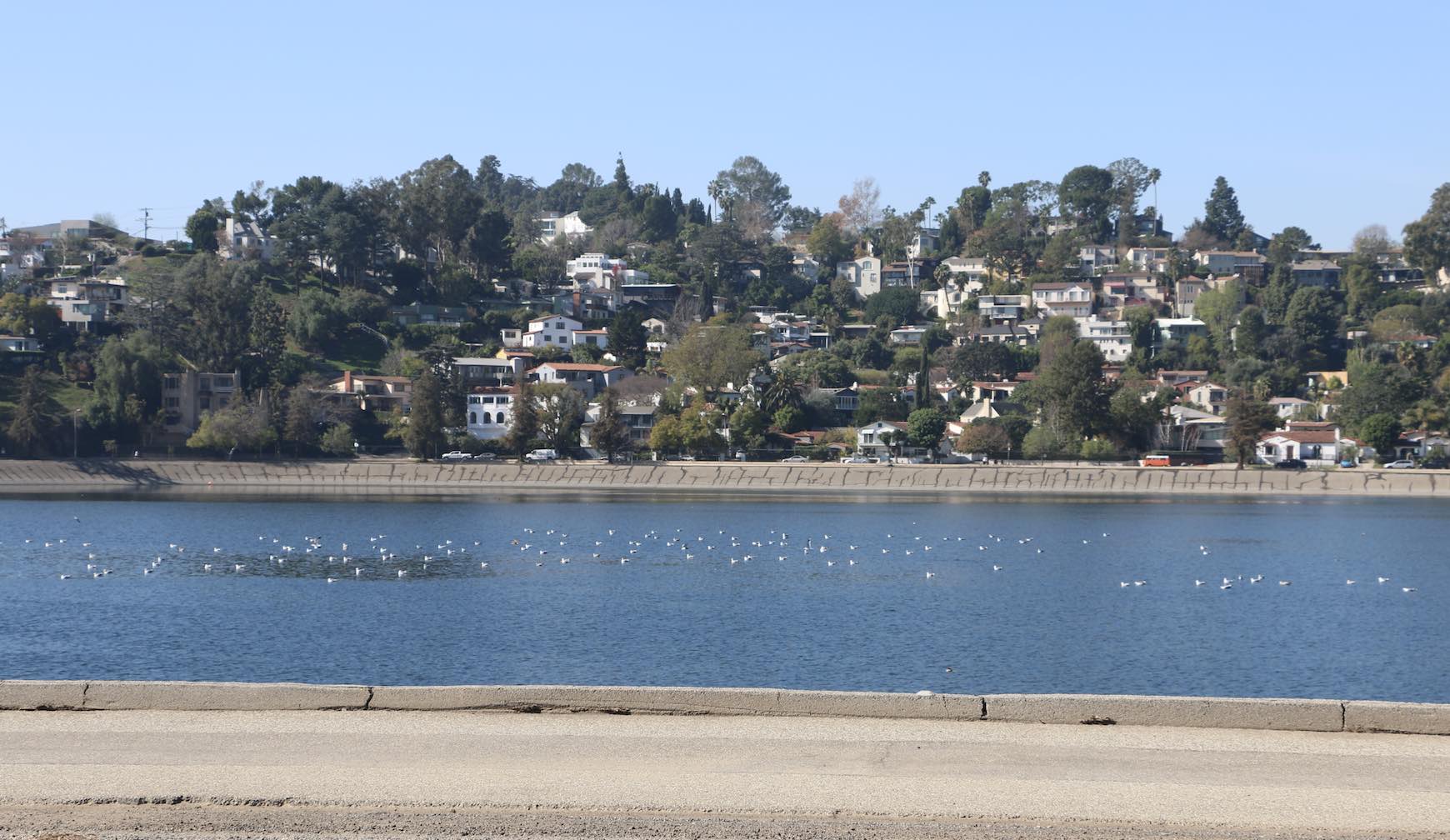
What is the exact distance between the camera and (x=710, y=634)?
105 feet

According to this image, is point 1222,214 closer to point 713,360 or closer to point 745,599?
point 713,360

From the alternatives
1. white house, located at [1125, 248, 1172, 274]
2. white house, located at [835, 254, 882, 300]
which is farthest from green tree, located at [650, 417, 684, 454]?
white house, located at [1125, 248, 1172, 274]

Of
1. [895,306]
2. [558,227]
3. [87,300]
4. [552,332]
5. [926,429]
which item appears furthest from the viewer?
[558,227]

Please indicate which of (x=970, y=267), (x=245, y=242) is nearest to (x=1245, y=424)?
(x=970, y=267)

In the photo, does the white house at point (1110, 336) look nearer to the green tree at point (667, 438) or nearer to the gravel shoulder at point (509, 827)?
the green tree at point (667, 438)

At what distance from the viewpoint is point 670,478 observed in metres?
86.7

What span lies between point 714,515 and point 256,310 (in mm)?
50652

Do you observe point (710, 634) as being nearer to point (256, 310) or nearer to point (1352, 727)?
point (1352, 727)

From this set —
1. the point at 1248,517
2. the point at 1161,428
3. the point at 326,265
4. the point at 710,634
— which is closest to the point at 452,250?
the point at 326,265

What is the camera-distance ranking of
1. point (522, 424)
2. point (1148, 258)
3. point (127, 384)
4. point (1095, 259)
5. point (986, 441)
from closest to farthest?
Result: point (986, 441), point (522, 424), point (127, 384), point (1148, 258), point (1095, 259)

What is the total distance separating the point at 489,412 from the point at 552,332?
20.8 m

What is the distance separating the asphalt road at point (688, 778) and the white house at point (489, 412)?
280 ft

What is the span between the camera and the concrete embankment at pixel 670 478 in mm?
83438

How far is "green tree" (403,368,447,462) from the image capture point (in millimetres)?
88000
